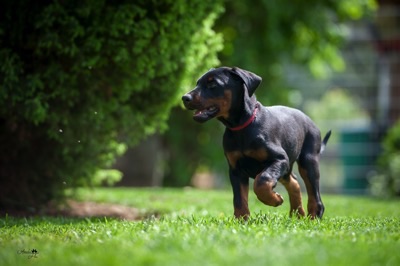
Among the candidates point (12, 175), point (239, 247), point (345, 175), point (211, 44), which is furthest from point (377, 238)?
point (345, 175)

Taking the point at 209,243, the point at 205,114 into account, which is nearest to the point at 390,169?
the point at 205,114

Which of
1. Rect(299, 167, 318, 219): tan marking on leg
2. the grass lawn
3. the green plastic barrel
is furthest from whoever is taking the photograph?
the green plastic barrel

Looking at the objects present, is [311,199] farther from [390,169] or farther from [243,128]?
[390,169]

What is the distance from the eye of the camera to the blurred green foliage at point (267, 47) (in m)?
16.4

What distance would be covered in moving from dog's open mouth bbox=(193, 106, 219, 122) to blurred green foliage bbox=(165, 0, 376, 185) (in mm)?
10371

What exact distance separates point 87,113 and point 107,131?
525mm

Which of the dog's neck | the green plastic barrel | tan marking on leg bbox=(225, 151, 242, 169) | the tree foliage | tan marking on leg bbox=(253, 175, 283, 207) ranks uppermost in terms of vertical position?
the tree foliage

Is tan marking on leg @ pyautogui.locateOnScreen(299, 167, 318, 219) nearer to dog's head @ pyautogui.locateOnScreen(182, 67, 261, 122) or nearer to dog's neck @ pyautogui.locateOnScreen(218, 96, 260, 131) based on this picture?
dog's neck @ pyautogui.locateOnScreen(218, 96, 260, 131)

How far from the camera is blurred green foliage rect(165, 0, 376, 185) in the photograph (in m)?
16.4

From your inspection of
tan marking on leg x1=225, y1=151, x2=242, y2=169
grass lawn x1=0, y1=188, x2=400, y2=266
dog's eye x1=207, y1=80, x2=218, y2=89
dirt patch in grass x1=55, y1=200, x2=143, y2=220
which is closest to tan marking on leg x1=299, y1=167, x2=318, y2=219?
grass lawn x1=0, y1=188, x2=400, y2=266

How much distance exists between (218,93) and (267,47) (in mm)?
11666

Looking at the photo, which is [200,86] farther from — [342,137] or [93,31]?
[342,137]

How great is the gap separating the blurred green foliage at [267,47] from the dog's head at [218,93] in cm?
1017

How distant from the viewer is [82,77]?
320 inches
